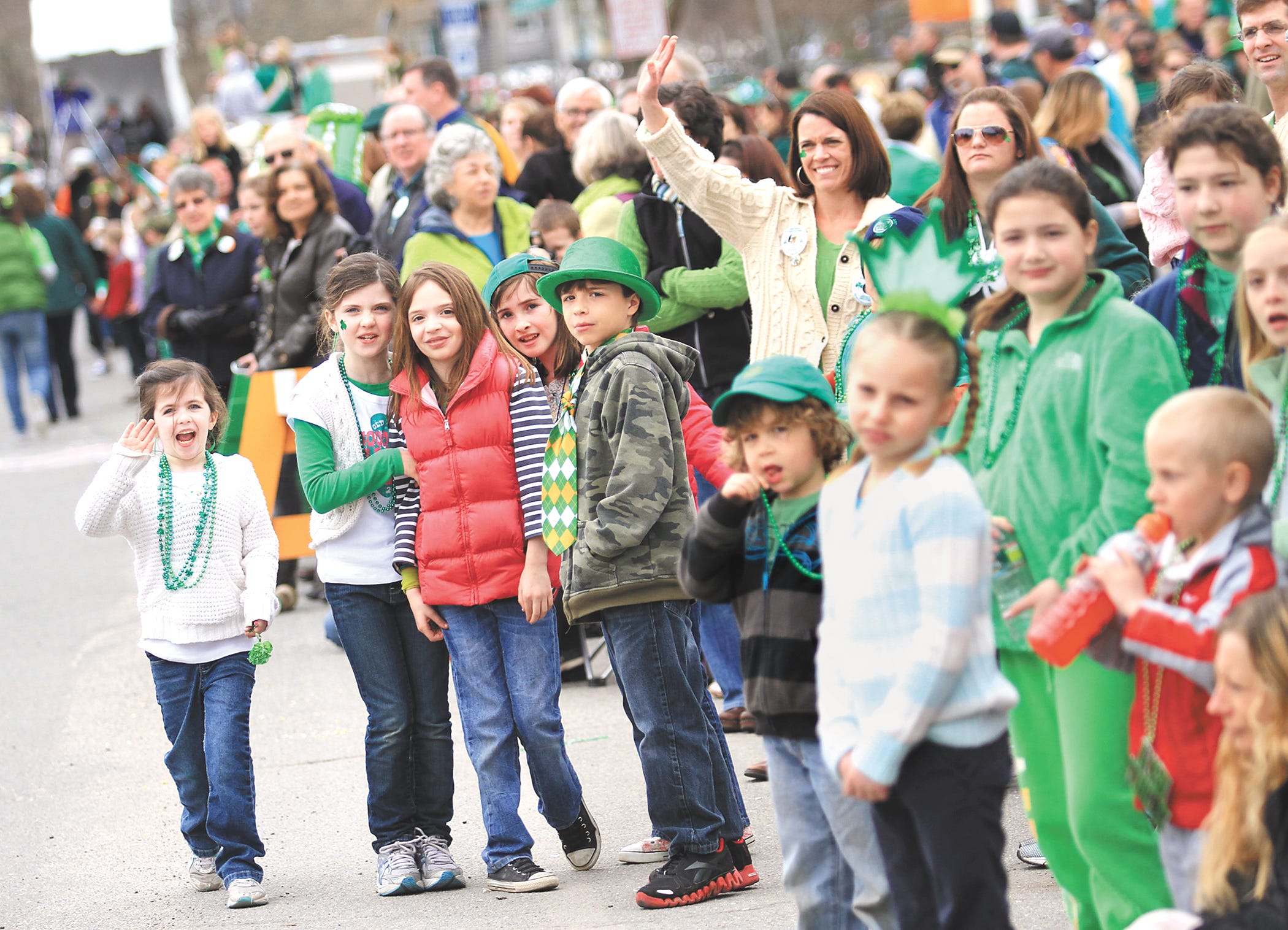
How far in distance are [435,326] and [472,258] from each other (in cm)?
252

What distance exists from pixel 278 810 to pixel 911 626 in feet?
11.4

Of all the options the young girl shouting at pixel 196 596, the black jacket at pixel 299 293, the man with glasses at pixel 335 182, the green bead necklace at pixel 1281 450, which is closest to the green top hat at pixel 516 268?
the young girl shouting at pixel 196 596

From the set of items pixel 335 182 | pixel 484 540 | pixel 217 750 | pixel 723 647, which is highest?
pixel 335 182

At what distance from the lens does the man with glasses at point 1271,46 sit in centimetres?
517

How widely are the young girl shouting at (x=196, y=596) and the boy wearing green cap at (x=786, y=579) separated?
1.97 metres

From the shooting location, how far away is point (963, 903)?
9.90 ft

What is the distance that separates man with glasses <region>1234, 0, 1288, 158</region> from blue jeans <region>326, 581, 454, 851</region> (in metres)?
3.29

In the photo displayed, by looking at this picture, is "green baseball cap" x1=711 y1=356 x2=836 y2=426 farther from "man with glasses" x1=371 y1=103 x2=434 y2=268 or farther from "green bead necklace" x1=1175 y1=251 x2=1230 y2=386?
"man with glasses" x1=371 y1=103 x2=434 y2=268

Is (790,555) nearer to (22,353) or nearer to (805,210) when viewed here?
(805,210)

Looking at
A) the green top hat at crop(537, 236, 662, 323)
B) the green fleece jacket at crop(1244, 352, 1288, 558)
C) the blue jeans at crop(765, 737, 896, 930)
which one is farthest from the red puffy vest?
the green fleece jacket at crop(1244, 352, 1288, 558)

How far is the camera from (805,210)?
5371 mm

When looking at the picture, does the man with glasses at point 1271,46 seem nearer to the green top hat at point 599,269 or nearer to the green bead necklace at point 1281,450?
the green top hat at point 599,269

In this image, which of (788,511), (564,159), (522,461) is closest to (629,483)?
(522,461)

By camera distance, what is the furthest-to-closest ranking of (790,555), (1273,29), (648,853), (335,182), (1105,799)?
1. (335,182)
2. (1273,29)
3. (648,853)
4. (790,555)
5. (1105,799)
